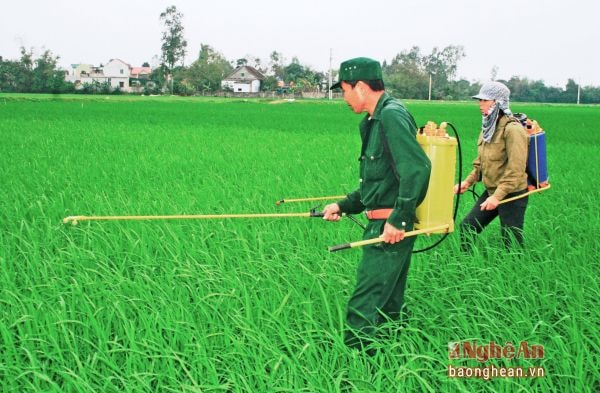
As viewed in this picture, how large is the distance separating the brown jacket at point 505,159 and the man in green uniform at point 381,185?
1.49m

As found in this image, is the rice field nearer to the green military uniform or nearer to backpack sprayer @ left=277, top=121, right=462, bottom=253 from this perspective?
the green military uniform

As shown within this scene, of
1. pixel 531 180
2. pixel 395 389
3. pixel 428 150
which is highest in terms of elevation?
pixel 428 150

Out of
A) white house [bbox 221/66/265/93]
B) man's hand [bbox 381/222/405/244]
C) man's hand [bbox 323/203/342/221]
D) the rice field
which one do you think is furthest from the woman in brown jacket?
white house [bbox 221/66/265/93]

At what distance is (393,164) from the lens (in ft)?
7.84

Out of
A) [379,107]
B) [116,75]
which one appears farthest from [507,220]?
[116,75]

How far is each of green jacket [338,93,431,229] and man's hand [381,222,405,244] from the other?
2 cm

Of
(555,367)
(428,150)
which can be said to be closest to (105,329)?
(428,150)

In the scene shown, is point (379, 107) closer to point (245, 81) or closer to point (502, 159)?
point (502, 159)

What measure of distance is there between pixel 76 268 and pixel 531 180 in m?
2.91

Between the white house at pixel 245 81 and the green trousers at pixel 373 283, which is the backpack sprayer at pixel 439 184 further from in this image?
the white house at pixel 245 81

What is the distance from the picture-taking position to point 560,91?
76.6 m

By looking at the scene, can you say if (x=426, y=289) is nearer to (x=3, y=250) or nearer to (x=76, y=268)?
(x=76, y=268)

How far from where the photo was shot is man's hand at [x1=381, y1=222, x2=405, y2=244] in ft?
7.74

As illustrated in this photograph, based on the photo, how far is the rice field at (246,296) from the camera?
2320 mm
